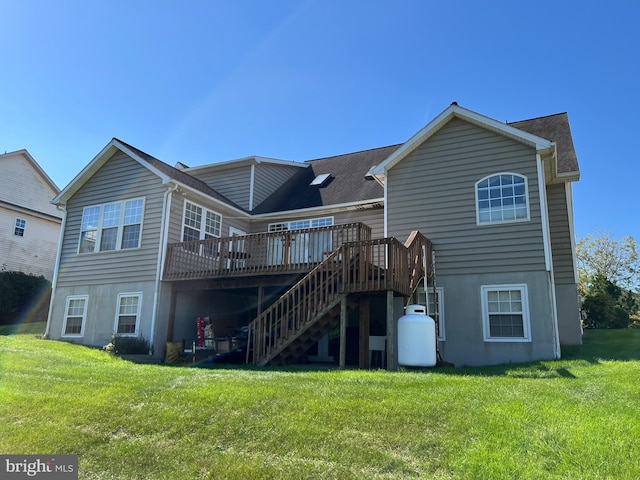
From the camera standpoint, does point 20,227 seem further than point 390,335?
Yes

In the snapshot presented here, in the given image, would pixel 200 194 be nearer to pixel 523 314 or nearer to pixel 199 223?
pixel 199 223

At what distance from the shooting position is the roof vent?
17.7 m

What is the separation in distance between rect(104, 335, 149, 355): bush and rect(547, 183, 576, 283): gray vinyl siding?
38.4ft

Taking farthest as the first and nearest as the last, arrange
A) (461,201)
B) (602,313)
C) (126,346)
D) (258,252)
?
(602,313), (258,252), (126,346), (461,201)

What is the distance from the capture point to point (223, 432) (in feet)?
16.9

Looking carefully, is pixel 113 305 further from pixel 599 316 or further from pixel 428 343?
pixel 599 316

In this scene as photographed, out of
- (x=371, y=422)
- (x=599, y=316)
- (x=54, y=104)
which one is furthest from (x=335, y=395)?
(x=599, y=316)

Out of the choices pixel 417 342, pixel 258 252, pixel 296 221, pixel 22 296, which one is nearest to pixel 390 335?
pixel 417 342

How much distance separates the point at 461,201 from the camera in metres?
11.8

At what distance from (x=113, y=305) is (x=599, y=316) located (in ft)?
55.2

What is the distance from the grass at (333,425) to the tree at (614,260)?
32.4m

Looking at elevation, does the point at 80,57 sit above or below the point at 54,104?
above

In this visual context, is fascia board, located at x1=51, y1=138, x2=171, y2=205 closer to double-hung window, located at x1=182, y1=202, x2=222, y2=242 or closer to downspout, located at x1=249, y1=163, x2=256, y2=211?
double-hung window, located at x1=182, y1=202, x2=222, y2=242

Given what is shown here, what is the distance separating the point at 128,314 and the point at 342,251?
7.71 m
